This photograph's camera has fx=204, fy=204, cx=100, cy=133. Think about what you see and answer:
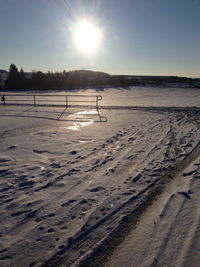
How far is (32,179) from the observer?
4.29 meters

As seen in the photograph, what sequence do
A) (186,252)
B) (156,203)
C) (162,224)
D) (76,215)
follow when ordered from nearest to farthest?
(186,252), (162,224), (76,215), (156,203)

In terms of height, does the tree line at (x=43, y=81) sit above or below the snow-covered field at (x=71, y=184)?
above

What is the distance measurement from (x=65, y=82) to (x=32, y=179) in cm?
5567

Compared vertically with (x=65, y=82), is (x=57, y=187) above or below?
below

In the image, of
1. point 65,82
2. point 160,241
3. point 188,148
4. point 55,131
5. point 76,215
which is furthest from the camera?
point 65,82

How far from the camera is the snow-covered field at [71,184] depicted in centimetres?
262

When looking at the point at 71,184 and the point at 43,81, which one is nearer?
the point at 71,184

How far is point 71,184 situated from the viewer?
13.4 ft

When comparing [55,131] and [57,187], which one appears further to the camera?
[55,131]

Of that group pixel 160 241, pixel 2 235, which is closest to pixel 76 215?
pixel 2 235

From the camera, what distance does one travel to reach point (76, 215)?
3.14 m

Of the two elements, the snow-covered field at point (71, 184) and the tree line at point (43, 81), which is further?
the tree line at point (43, 81)

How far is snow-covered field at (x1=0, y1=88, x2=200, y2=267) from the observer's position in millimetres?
2625

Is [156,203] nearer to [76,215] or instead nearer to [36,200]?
[76,215]
